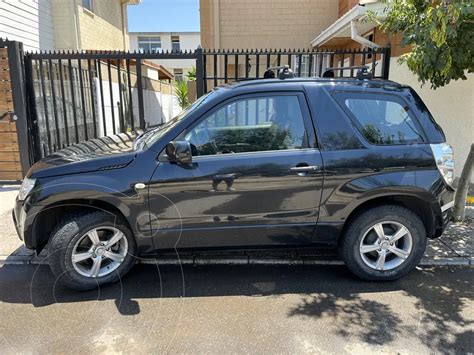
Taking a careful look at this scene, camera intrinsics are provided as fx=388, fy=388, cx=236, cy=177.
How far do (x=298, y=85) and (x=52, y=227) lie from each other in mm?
2589

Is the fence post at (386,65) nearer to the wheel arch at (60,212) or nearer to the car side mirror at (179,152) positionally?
the car side mirror at (179,152)

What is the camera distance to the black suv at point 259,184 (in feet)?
10.9

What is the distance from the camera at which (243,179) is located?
336cm

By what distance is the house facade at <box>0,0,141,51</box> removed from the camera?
9801 millimetres

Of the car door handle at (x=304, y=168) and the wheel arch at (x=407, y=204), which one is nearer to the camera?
the car door handle at (x=304, y=168)

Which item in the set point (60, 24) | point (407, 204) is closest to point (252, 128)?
point (407, 204)

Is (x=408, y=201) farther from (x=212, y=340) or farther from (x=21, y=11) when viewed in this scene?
(x=21, y=11)

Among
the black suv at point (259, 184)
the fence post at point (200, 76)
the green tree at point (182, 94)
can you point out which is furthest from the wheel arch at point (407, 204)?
the green tree at point (182, 94)

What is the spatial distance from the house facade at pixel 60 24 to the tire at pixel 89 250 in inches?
321

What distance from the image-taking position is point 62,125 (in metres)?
8.06

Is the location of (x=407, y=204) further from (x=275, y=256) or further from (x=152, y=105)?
(x=152, y=105)

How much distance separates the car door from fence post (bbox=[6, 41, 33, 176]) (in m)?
4.24

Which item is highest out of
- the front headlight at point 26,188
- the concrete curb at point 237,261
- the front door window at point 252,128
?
the front door window at point 252,128

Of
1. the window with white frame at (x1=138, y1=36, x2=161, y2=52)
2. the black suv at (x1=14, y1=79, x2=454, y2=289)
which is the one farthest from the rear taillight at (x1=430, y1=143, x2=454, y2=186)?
the window with white frame at (x1=138, y1=36, x2=161, y2=52)
